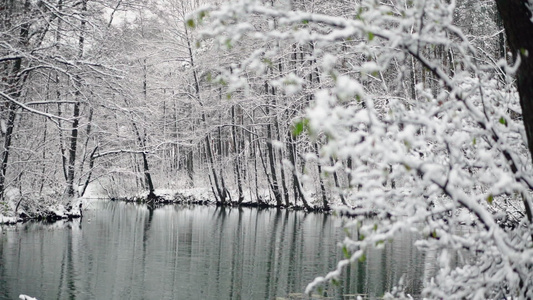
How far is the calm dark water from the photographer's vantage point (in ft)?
27.8

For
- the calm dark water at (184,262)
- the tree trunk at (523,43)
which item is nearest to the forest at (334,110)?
the tree trunk at (523,43)

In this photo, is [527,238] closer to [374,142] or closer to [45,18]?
[374,142]

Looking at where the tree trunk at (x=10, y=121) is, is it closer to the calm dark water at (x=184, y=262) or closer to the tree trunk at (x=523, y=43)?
the calm dark water at (x=184, y=262)

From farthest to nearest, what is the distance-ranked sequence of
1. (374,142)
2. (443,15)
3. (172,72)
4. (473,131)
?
(172,72), (473,131), (443,15), (374,142)

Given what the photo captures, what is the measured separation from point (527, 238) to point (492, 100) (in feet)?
5.01

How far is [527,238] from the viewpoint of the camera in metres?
2.98

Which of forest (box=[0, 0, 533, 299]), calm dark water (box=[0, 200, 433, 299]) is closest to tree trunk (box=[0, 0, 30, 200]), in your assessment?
forest (box=[0, 0, 533, 299])

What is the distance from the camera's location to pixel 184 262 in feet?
35.8

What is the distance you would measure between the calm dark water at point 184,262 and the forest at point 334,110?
1.02 m

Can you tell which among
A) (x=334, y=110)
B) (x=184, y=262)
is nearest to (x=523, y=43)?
(x=334, y=110)

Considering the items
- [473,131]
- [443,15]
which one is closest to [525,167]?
[473,131]

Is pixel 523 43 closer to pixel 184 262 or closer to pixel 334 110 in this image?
pixel 334 110

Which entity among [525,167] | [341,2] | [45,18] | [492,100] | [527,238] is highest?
[341,2]

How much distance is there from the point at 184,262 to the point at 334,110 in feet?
29.7
